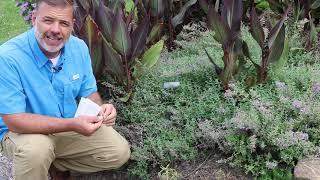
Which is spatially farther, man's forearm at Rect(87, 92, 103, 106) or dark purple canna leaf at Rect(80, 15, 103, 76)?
dark purple canna leaf at Rect(80, 15, 103, 76)

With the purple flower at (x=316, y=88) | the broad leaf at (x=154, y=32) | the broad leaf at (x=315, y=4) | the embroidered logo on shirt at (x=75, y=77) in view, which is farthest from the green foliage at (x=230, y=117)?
the broad leaf at (x=315, y=4)

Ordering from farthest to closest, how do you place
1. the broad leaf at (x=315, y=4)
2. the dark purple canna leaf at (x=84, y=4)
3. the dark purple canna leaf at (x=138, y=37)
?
the broad leaf at (x=315, y=4)
the dark purple canna leaf at (x=84, y=4)
the dark purple canna leaf at (x=138, y=37)

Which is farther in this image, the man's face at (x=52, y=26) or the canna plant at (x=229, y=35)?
the canna plant at (x=229, y=35)

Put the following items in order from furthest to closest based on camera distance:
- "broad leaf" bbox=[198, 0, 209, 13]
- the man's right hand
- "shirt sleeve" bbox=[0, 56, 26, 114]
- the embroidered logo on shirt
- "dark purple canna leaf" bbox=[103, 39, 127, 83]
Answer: "broad leaf" bbox=[198, 0, 209, 13] < "dark purple canna leaf" bbox=[103, 39, 127, 83] < the embroidered logo on shirt < the man's right hand < "shirt sleeve" bbox=[0, 56, 26, 114]

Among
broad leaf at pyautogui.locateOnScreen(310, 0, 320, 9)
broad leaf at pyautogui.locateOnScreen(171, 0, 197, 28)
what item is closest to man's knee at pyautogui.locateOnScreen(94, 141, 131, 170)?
broad leaf at pyautogui.locateOnScreen(171, 0, 197, 28)

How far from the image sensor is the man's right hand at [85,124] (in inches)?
129

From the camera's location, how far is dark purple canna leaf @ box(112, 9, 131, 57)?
393 cm

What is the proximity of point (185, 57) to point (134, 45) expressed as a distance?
2.19 ft

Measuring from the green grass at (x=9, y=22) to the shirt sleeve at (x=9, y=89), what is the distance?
394 centimetres

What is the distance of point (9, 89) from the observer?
318 cm

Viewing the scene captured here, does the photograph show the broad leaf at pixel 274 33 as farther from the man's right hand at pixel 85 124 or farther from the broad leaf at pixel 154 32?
the man's right hand at pixel 85 124

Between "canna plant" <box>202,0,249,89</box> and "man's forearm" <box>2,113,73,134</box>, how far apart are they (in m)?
1.29

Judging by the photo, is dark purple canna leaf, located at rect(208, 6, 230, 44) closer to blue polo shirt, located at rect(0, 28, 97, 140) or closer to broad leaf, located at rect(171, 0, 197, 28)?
blue polo shirt, located at rect(0, 28, 97, 140)

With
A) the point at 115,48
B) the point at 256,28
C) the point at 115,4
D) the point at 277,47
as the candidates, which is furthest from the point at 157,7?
the point at 277,47
